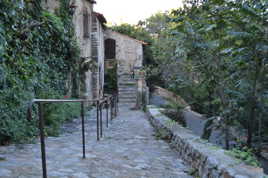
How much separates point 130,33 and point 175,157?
17.4m

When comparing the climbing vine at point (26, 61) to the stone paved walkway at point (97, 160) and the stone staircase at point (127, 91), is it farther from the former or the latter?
the stone staircase at point (127, 91)

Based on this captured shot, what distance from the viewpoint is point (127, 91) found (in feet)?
45.3

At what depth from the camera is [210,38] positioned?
12.9 ft

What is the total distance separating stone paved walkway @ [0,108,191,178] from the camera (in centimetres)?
266

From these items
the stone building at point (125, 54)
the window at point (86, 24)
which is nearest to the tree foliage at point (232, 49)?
the window at point (86, 24)

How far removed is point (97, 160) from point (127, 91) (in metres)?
10.6

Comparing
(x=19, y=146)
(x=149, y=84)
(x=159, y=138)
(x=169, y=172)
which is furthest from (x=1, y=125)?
(x=149, y=84)

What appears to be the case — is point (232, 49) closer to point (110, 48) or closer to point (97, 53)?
point (97, 53)

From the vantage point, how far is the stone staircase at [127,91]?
13180 mm

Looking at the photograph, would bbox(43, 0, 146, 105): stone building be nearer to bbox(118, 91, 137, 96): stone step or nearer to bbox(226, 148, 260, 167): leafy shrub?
bbox(118, 91, 137, 96): stone step

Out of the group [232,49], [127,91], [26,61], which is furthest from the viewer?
[127,91]

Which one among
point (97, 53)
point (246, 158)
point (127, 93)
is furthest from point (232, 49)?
point (127, 93)

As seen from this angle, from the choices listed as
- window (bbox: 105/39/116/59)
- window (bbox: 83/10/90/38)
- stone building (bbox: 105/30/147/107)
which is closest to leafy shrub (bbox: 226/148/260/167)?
window (bbox: 83/10/90/38)

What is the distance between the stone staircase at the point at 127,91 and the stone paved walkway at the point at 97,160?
8275 mm
